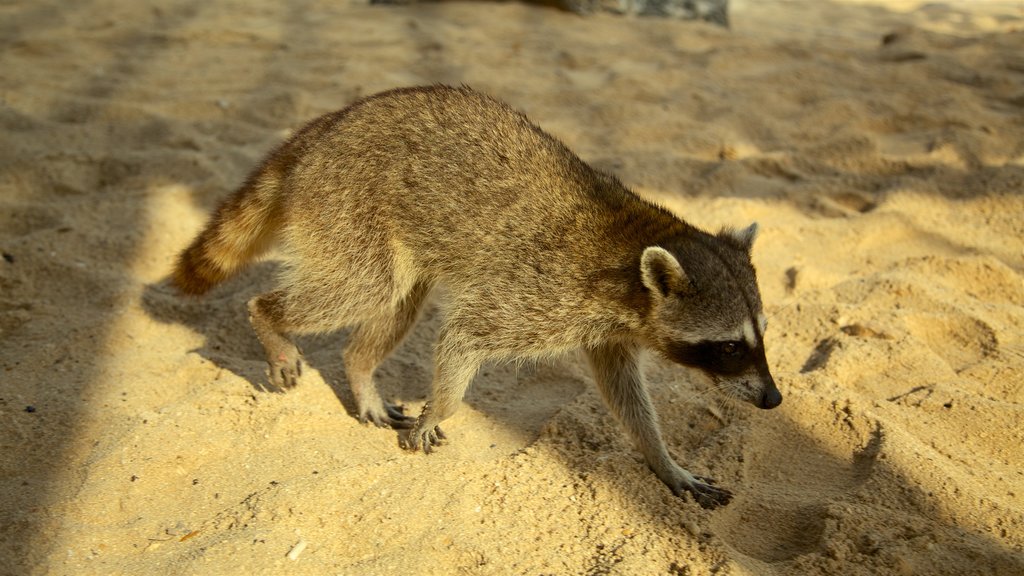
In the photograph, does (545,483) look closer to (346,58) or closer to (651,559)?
(651,559)

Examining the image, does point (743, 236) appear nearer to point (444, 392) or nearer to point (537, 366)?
point (537, 366)

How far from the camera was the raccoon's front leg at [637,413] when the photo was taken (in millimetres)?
3258

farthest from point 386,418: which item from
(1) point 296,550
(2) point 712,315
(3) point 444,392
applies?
(2) point 712,315

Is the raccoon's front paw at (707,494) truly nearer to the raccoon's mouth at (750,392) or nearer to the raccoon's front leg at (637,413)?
the raccoon's front leg at (637,413)

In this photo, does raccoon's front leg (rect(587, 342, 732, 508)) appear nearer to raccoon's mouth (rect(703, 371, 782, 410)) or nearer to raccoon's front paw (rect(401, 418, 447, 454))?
raccoon's mouth (rect(703, 371, 782, 410))

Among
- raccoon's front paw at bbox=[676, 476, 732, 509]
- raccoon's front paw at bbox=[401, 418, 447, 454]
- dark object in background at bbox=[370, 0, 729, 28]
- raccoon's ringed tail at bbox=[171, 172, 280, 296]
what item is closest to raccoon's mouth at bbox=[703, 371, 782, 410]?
raccoon's front paw at bbox=[676, 476, 732, 509]

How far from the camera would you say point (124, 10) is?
8664 millimetres

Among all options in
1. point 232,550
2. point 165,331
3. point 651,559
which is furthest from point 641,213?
point 165,331

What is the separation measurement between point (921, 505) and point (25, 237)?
14.8 ft

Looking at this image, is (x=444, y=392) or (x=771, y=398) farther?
(x=444, y=392)

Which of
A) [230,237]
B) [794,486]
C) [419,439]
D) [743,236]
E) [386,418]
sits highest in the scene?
[743,236]

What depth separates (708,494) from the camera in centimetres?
322

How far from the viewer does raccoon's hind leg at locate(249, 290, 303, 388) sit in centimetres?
382

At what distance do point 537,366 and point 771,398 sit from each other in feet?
4.35
